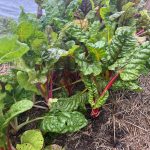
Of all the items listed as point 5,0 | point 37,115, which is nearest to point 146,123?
point 37,115

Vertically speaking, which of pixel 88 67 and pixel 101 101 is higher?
pixel 88 67

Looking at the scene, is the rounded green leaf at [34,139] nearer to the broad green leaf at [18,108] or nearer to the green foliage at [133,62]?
the broad green leaf at [18,108]

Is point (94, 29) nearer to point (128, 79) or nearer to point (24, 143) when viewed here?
point (128, 79)

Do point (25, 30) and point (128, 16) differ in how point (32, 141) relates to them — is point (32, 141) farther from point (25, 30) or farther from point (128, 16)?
point (128, 16)

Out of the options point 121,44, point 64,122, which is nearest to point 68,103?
point 64,122

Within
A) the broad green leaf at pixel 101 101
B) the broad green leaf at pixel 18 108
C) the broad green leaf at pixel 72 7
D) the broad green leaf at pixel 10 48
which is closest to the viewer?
the broad green leaf at pixel 10 48

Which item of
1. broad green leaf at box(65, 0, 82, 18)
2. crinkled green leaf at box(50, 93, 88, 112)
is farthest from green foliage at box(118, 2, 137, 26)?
crinkled green leaf at box(50, 93, 88, 112)

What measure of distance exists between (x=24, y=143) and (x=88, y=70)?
38 cm

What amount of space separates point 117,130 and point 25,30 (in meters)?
0.57

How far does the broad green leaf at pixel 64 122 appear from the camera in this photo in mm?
1285

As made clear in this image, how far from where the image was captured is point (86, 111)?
1.46 metres

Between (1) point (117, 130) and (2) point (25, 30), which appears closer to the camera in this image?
(2) point (25, 30)

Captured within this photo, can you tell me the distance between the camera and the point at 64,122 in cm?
129

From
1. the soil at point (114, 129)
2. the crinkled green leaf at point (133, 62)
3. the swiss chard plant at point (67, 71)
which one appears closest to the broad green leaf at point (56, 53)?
the swiss chard plant at point (67, 71)
